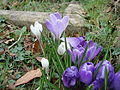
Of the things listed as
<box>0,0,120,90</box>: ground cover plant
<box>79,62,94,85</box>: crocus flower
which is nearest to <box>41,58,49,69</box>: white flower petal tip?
<box>0,0,120,90</box>: ground cover plant

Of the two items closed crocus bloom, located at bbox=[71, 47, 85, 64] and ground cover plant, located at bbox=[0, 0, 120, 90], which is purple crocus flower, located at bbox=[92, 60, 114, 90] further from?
closed crocus bloom, located at bbox=[71, 47, 85, 64]

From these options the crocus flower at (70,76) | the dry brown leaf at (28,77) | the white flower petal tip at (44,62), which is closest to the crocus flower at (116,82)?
the crocus flower at (70,76)

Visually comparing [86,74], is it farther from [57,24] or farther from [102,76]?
[57,24]

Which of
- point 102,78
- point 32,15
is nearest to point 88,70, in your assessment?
point 102,78

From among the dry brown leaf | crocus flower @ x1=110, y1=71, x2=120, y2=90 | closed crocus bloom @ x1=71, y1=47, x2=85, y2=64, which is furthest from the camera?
the dry brown leaf

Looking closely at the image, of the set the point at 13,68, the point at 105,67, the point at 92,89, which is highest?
the point at 105,67

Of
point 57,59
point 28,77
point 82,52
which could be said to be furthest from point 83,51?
point 28,77

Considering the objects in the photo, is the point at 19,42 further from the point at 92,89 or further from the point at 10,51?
the point at 92,89

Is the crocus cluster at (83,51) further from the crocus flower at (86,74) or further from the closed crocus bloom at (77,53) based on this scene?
the crocus flower at (86,74)
